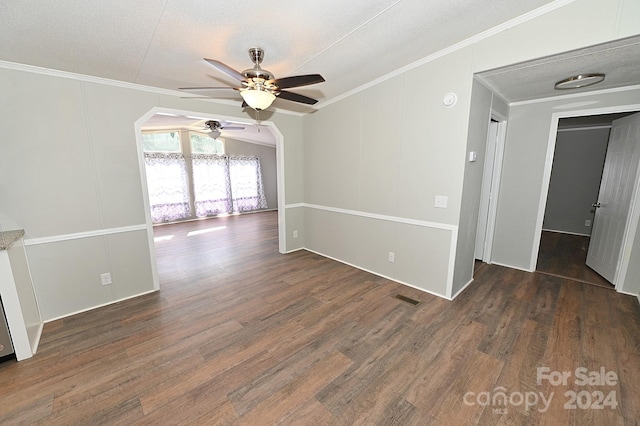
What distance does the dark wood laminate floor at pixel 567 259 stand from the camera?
3312mm

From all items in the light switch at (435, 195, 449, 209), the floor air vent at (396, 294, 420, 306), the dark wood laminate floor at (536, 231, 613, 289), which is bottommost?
the floor air vent at (396, 294, 420, 306)

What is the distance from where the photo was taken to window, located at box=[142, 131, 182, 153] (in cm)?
677

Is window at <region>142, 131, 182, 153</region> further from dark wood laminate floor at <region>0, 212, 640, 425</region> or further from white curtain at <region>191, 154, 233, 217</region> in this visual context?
dark wood laminate floor at <region>0, 212, 640, 425</region>

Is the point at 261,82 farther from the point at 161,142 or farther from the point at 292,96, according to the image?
the point at 161,142

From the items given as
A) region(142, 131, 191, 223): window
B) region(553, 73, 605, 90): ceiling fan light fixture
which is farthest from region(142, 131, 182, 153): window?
region(553, 73, 605, 90): ceiling fan light fixture

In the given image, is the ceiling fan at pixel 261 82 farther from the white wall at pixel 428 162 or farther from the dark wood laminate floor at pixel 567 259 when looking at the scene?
the dark wood laminate floor at pixel 567 259

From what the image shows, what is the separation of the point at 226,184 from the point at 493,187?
286 inches

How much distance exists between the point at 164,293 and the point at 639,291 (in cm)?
562

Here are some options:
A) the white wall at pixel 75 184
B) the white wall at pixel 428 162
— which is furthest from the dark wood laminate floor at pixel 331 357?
the white wall at pixel 428 162

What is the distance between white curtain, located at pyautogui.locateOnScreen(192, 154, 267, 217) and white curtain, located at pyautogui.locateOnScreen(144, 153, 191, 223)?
347 mm

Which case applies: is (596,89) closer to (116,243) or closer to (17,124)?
(116,243)

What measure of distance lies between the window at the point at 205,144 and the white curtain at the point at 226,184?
0.82ft

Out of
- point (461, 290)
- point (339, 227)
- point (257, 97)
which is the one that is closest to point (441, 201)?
point (461, 290)

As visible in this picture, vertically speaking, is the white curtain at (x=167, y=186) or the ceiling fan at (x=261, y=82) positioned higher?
the ceiling fan at (x=261, y=82)
